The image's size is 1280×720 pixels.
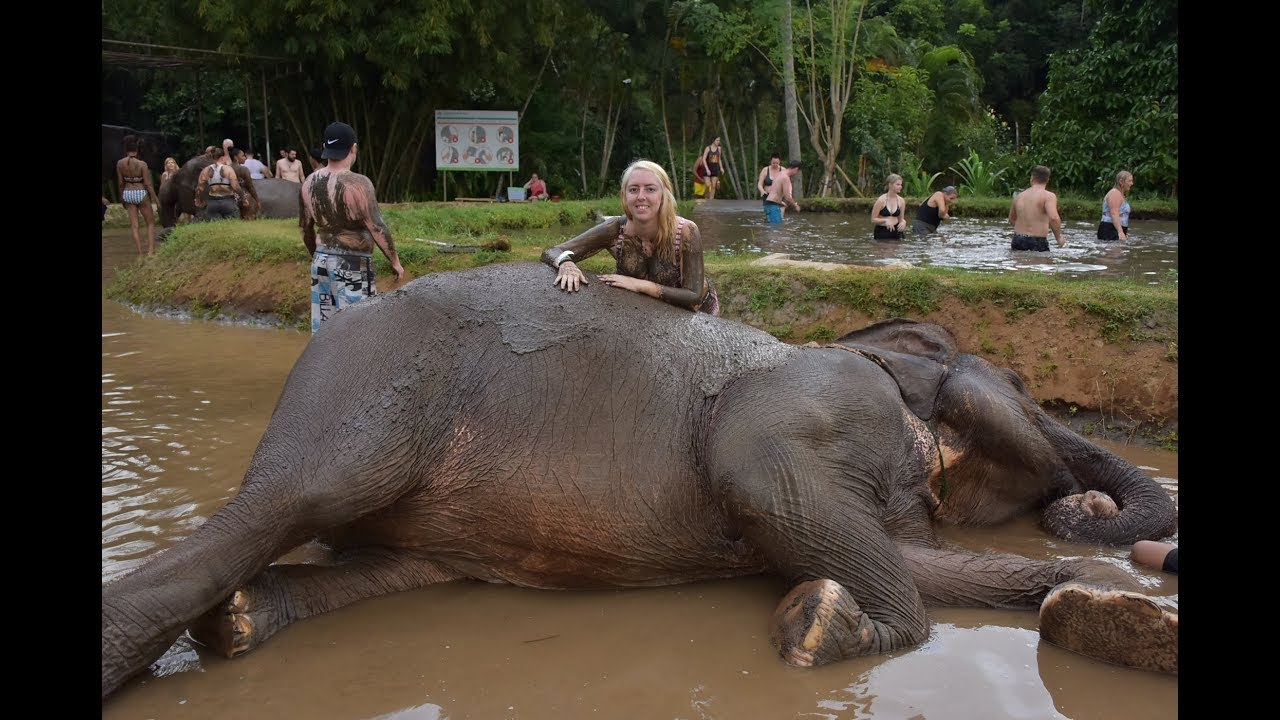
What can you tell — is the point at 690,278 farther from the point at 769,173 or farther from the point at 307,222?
the point at 769,173

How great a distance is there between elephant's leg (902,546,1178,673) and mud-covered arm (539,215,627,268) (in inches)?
70.2

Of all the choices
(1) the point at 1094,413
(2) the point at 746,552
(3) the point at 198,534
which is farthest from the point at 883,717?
(1) the point at 1094,413

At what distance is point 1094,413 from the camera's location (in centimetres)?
593

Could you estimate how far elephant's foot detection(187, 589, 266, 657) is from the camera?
314cm

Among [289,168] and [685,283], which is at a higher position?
[289,168]

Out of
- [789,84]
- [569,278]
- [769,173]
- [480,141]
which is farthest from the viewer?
[789,84]

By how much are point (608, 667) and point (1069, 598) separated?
148 centimetres

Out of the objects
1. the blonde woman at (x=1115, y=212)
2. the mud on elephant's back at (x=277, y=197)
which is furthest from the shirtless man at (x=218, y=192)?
the blonde woman at (x=1115, y=212)

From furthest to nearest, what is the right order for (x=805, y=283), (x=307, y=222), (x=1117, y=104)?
(x=1117, y=104) → (x=805, y=283) → (x=307, y=222)

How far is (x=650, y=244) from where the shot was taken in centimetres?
446

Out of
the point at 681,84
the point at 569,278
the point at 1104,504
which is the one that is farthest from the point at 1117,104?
the point at 569,278

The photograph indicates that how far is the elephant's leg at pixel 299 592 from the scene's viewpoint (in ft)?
10.4

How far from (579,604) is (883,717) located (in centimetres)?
119

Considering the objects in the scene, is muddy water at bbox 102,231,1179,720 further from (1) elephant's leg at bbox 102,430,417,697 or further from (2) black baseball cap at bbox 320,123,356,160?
(2) black baseball cap at bbox 320,123,356,160
